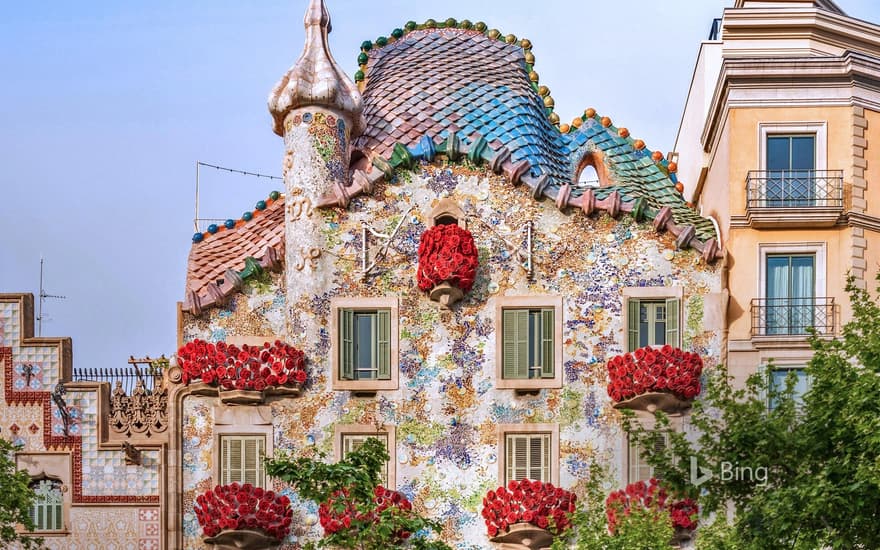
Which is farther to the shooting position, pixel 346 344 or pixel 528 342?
pixel 346 344

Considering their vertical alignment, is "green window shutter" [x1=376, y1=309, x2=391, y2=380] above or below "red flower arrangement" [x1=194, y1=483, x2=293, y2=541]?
above

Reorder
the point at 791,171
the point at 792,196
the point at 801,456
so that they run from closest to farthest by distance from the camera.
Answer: the point at 801,456 → the point at 792,196 → the point at 791,171

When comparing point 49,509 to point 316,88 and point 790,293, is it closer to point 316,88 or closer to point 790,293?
point 316,88

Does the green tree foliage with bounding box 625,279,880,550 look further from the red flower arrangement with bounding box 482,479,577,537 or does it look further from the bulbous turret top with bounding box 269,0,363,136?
the bulbous turret top with bounding box 269,0,363,136

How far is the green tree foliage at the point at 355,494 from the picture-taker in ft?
145

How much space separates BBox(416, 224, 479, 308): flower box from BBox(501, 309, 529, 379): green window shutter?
96 cm

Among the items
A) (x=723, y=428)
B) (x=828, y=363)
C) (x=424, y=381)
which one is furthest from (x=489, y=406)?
(x=828, y=363)

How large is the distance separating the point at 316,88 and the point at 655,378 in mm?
8287

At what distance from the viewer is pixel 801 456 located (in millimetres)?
43906

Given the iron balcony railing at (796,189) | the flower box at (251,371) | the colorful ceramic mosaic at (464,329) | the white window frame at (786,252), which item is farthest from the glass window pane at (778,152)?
the flower box at (251,371)

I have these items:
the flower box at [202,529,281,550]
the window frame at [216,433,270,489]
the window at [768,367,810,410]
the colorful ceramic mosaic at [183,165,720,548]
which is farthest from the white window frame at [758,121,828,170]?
the flower box at [202,529,281,550]

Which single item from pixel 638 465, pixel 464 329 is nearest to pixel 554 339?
pixel 464 329

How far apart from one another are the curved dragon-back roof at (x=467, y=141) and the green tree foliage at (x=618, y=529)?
514 centimetres

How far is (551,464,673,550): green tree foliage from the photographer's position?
4425 centimetres
